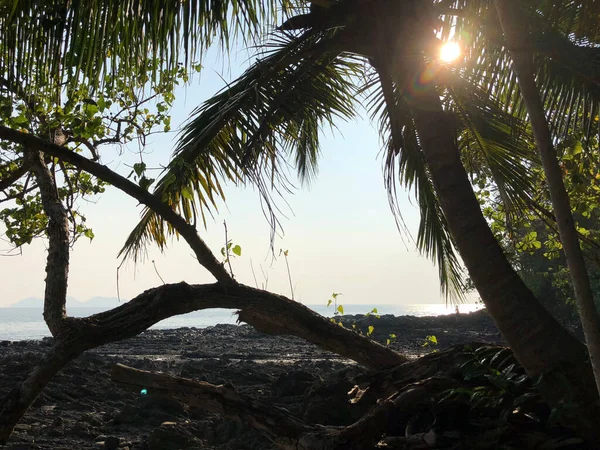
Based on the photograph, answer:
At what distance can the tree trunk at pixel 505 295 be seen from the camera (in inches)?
144

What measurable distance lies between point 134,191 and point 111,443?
2.53m

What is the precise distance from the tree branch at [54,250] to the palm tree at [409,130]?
85 centimetres

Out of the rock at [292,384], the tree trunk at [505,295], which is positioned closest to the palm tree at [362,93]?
the tree trunk at [505,295]

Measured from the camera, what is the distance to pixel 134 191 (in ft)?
15.8

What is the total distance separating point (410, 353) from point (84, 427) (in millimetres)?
10491

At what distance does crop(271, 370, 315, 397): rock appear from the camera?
764cm

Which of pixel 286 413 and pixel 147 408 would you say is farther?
pixel 147 408

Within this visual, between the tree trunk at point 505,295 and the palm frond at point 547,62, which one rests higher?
the palm frond at point 547,62

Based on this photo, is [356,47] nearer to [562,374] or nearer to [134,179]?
[134,179]

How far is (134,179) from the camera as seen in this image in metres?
4.77

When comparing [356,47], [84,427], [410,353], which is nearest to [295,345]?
[410,353]

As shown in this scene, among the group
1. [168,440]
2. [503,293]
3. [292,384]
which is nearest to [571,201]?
[503,293]

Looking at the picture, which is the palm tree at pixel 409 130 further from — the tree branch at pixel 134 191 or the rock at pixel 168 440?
the rock at pixel 168 440

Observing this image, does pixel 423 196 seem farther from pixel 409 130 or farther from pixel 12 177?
pixel 12 177
